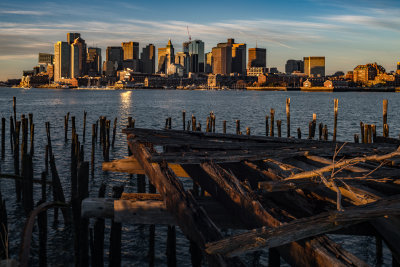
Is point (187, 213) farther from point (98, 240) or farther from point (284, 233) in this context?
point (98, 240)

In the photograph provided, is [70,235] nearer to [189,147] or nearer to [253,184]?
[189,147]

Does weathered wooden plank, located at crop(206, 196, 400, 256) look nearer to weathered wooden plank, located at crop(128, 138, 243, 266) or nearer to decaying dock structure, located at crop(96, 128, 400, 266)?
decaying dock structure, located at crop(96, 128, 400, 266)

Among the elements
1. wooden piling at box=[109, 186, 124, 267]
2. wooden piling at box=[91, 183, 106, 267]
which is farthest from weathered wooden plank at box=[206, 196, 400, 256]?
wooden piling at box=[109, 186, 124, 267]

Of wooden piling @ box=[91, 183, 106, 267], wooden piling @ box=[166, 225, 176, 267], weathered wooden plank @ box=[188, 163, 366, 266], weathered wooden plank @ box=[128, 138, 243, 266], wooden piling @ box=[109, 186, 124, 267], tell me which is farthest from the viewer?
wooden piling @ box=[166, 225, 176, 267]

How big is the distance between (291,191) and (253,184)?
69.0 inches

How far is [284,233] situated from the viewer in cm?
401

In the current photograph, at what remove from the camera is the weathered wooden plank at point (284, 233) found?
157 inches

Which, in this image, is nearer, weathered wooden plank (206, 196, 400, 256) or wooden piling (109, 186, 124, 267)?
weathered wooden plank (206, 196, 400, 256)

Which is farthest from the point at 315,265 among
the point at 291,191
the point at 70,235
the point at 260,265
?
the point at 70,235

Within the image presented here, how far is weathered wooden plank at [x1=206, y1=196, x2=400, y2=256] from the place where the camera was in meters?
3.98

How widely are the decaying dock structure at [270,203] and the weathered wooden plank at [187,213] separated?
0.04 feet

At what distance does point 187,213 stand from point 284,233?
1338mm

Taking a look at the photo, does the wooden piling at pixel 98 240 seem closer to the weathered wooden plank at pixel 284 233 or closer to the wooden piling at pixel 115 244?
the wooden piling at pixel 115 244

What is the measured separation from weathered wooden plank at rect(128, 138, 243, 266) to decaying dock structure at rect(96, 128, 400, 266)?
0.04 feet
